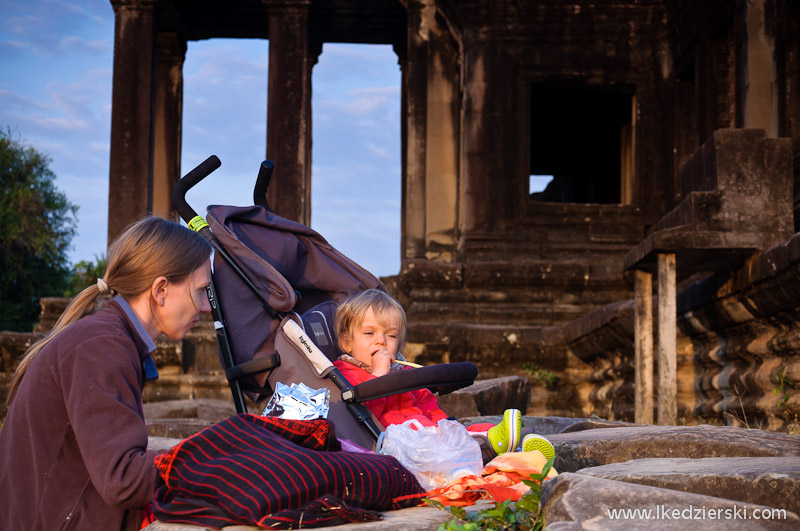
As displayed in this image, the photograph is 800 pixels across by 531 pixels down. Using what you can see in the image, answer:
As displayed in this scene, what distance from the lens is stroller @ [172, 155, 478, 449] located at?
10.5 ft

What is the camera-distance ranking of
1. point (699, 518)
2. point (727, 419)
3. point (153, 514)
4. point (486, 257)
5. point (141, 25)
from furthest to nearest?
point (141, 25)
point (486, 257)
point (727, 419)
point (153, 514)
point (699, 518)

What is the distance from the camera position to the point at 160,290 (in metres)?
2.50

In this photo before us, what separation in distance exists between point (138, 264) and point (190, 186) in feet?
5.70

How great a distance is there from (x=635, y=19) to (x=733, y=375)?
7354 millimetres

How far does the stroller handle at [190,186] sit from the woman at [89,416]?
160 cm

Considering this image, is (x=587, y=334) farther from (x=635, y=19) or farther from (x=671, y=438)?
(x=635, y=19)

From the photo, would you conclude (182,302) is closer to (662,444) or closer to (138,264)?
(138,264)

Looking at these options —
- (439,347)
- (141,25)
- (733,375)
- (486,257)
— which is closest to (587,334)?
(439,347)

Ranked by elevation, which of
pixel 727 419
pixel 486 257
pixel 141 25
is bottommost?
pixel 727 419

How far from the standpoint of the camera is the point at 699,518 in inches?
71.5

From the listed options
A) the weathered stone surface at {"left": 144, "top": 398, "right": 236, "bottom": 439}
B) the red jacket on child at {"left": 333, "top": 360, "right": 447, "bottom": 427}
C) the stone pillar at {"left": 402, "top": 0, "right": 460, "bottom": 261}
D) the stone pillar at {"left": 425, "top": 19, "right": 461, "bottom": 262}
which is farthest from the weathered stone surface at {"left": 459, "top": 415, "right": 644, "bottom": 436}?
the stone pillar at {"left": 425, "top": 19, "right": 461, "bottom": 262}

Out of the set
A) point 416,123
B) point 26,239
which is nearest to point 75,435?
point 416,123

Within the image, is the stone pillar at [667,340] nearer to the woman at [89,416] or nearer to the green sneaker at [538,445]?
the green sneaker at [538,445]

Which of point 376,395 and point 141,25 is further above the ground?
point 141,25
